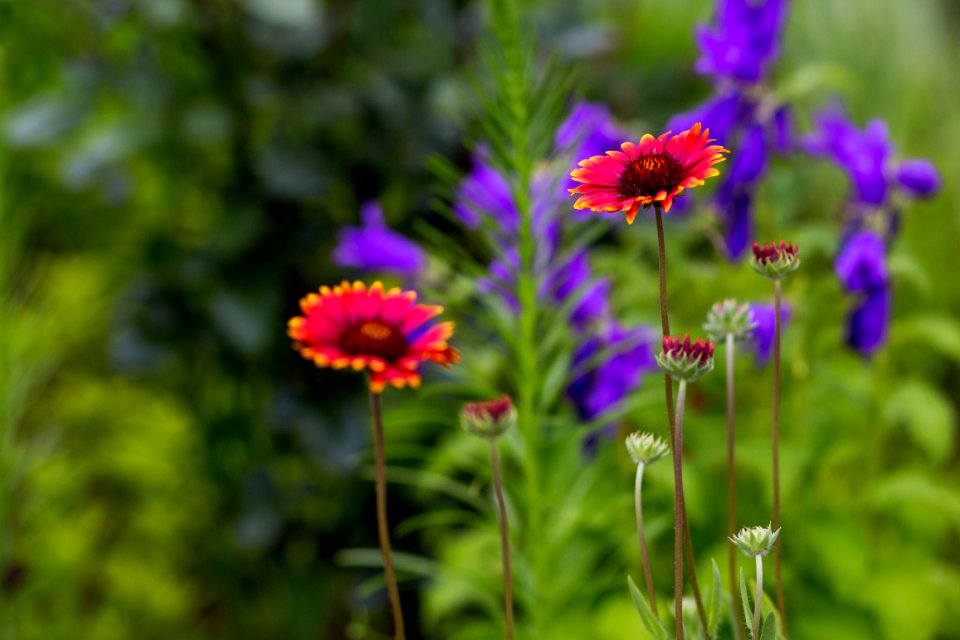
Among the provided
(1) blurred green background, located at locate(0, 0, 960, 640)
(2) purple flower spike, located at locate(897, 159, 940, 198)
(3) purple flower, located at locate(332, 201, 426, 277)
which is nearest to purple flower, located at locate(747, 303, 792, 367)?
(1) blurred green background, located at locate(0, 0, 960, 640)

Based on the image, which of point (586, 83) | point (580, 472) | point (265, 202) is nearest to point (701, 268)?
point (580, 472)

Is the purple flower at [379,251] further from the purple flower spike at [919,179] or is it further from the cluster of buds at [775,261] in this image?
the cluster of buds at [775,261]

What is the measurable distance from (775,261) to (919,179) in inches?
24.3

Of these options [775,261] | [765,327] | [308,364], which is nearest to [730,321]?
[775,261]

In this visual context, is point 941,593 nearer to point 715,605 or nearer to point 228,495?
point 715,605

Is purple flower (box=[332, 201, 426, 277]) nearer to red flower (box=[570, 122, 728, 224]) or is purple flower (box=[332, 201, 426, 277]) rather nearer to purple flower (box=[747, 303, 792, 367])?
purple flower (box=[747, 303, 792, 367])

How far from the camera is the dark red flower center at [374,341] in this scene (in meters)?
0.52

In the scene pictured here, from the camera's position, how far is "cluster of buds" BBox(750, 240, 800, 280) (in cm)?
47

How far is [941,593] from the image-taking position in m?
1.09

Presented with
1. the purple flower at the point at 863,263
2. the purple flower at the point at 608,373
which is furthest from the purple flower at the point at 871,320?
the purple flower at the point at 608,373

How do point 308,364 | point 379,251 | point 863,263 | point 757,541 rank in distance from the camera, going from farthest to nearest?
point 308,364, point 379,251, point 863,263, point 757,541

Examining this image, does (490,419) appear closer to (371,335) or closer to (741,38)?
(371,335)

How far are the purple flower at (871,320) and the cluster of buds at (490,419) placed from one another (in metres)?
0.63

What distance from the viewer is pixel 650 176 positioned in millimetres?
442
